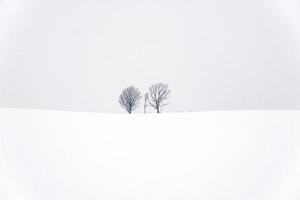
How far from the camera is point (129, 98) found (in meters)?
24.8

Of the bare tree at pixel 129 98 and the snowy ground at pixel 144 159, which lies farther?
the bare tree at pixel 129 98

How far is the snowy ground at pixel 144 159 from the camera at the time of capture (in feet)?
25.0

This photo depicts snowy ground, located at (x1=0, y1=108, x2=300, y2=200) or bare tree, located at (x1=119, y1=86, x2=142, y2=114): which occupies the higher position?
bare tree, located at (x1=119, y1=86, x2=142, y2=114)

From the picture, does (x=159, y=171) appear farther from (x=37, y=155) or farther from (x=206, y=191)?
(x=37, y=155)

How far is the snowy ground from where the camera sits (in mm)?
7621

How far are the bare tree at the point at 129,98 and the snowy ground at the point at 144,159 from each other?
Result: 13750 millimetres

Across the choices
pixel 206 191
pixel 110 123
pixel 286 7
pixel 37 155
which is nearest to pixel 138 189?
pixel 206 191

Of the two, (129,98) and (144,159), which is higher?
(129,98)

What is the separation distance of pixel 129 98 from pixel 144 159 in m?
16.2

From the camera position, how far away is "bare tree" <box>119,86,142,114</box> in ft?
80.8

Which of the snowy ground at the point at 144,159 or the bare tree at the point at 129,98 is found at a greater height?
the bare tree at the point at 129,98

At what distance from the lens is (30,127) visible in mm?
9445

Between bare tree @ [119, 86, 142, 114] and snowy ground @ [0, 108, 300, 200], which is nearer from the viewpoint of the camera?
snowy ground @ [0, 108, 300, 200]

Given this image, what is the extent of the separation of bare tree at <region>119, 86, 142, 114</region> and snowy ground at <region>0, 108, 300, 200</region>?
541 inches
